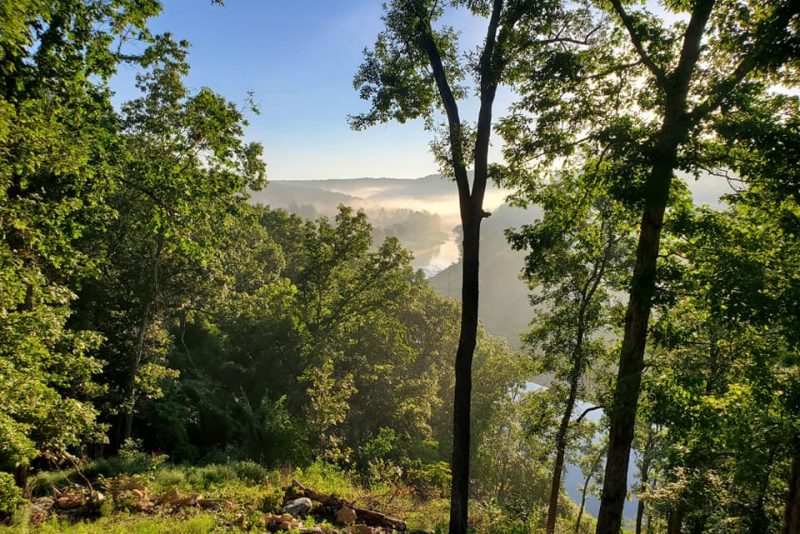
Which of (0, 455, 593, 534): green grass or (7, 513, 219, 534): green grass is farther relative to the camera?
(0, 455, 593, 534): green grass

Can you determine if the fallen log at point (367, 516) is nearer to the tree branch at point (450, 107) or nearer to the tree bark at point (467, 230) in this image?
the tree bark at point (467, 230)

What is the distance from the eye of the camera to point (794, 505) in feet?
28.5

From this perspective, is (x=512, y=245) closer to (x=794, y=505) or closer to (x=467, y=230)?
(x=467, y=230)

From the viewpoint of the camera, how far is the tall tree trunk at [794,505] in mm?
8523

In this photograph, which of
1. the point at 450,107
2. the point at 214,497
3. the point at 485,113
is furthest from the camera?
the point at 214,497

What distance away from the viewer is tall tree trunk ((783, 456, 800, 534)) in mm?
8523

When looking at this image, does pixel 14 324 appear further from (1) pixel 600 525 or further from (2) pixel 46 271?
(1) pixel 600 525

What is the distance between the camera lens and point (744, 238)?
8.28 meters

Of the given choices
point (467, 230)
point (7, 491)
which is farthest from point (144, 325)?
point (467, 230)

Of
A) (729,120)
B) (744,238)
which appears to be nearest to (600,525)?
(744,238)

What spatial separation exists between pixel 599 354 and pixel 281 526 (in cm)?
1204

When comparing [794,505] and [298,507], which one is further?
[298,507]

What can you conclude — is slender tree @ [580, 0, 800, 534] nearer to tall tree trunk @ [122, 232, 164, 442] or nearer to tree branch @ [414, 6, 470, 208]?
tree branch @ [414, 6, 470, 208]

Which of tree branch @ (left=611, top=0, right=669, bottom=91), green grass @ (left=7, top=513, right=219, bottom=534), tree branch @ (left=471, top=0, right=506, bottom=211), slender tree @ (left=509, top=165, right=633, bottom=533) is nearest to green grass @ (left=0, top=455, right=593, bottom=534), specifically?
green grass @ (left=7, top=513, right=219, bottom=534)
